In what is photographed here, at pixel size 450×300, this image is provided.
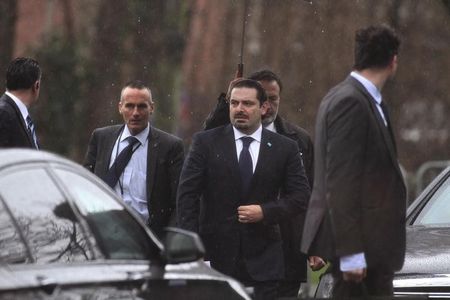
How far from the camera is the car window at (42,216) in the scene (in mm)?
6934

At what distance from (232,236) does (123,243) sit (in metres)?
3.75

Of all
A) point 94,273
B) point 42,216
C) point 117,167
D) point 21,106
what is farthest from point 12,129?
point 94,273

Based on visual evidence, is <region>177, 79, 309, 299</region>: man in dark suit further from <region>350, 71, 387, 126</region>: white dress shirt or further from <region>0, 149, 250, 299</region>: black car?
<region>0, 149, 250, 299</region>: black car

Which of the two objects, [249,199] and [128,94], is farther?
[128,94]

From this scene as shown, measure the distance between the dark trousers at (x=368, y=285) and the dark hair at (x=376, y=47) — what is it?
99cm

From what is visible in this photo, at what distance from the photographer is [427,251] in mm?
10555

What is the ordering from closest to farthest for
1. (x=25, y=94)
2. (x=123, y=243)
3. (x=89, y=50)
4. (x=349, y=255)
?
1. (x=123, y=243)
2. (x=349, y=255)
3. (x=25, y=94)
4. (x=89, y=50)

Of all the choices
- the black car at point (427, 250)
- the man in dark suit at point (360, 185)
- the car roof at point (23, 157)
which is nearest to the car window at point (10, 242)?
the car roof at point (23, 157)

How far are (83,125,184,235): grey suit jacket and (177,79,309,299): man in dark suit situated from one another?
2.22 ft

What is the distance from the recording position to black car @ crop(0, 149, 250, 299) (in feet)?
22.2

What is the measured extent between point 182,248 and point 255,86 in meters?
4.01

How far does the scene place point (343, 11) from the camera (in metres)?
26.2

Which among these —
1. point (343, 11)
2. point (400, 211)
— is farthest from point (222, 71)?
point (400, 211)

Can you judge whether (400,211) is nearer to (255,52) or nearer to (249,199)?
(249,199)
